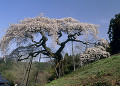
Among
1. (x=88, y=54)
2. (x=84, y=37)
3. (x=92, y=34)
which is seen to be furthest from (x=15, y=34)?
(x=88, y=54)

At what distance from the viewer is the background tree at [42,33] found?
765cm

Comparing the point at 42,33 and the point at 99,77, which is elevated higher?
the point at 42,33

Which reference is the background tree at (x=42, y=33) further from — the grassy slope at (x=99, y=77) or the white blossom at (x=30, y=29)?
the grassy slope at (x=99, y=77)

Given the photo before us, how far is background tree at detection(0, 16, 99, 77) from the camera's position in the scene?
7.65m

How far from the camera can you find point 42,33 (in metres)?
8.00

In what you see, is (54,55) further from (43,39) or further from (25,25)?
(25,25)

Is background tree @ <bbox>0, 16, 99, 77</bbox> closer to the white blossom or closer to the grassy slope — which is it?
the white blossom

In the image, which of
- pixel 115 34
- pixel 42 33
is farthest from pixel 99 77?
pixel 115 34

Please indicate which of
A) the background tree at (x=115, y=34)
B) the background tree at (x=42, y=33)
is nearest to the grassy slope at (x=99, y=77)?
the background tree at (x=42, y=33)

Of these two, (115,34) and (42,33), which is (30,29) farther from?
(115,34)

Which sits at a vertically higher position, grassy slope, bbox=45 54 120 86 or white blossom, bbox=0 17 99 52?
white blossom, bbox=0 17 99 52

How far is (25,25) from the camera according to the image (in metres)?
7.66

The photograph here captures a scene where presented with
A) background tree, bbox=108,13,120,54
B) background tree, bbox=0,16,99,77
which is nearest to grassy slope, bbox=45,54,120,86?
background tree, bbox=0,16,99,77

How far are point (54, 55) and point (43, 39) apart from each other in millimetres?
1340
